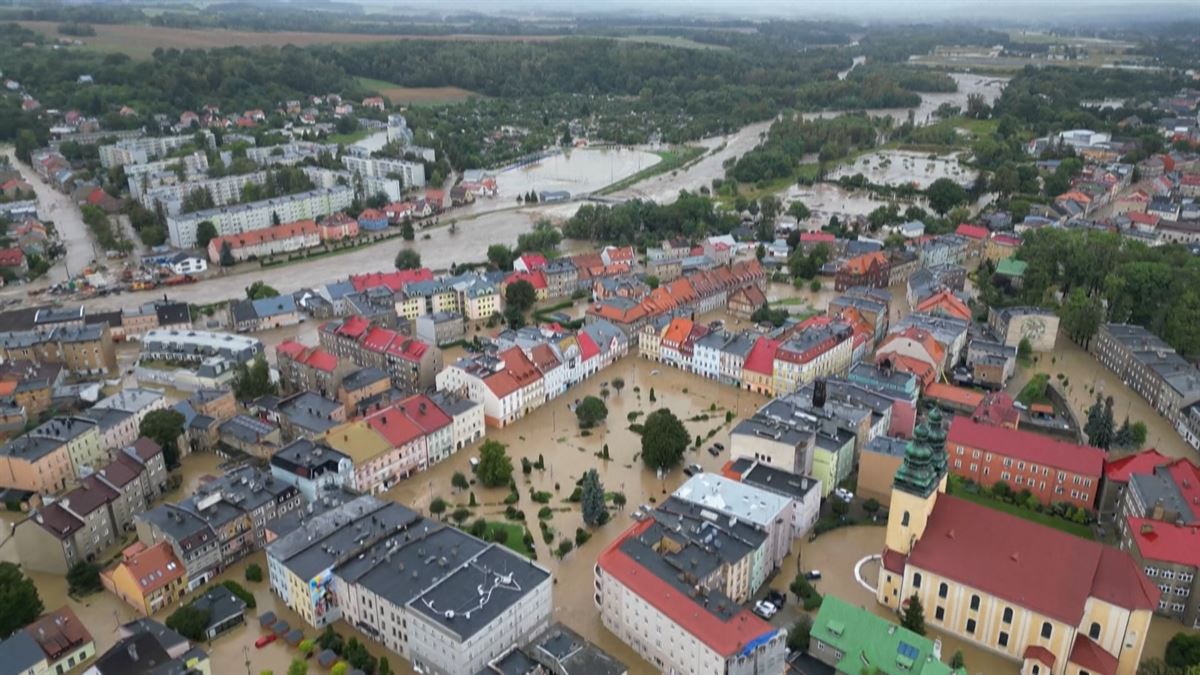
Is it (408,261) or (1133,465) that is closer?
(1133,465)

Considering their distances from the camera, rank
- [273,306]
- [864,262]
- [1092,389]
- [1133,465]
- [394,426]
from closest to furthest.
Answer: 1. [1133,465]
2. [394,426]
3. [1092,389]
4. [273,306]
5. [864,262]

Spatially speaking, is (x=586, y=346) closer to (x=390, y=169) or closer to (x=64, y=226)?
(x=390, y=169)

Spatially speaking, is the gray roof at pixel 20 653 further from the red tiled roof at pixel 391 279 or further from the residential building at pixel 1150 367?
the residential building at pixel 1150 367

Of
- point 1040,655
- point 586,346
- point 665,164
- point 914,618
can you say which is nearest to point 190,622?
point 914,618

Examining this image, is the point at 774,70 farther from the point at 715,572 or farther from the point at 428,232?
the point at 715,572

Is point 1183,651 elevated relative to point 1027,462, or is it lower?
lower

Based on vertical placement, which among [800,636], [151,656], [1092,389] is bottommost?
[1092,389]
